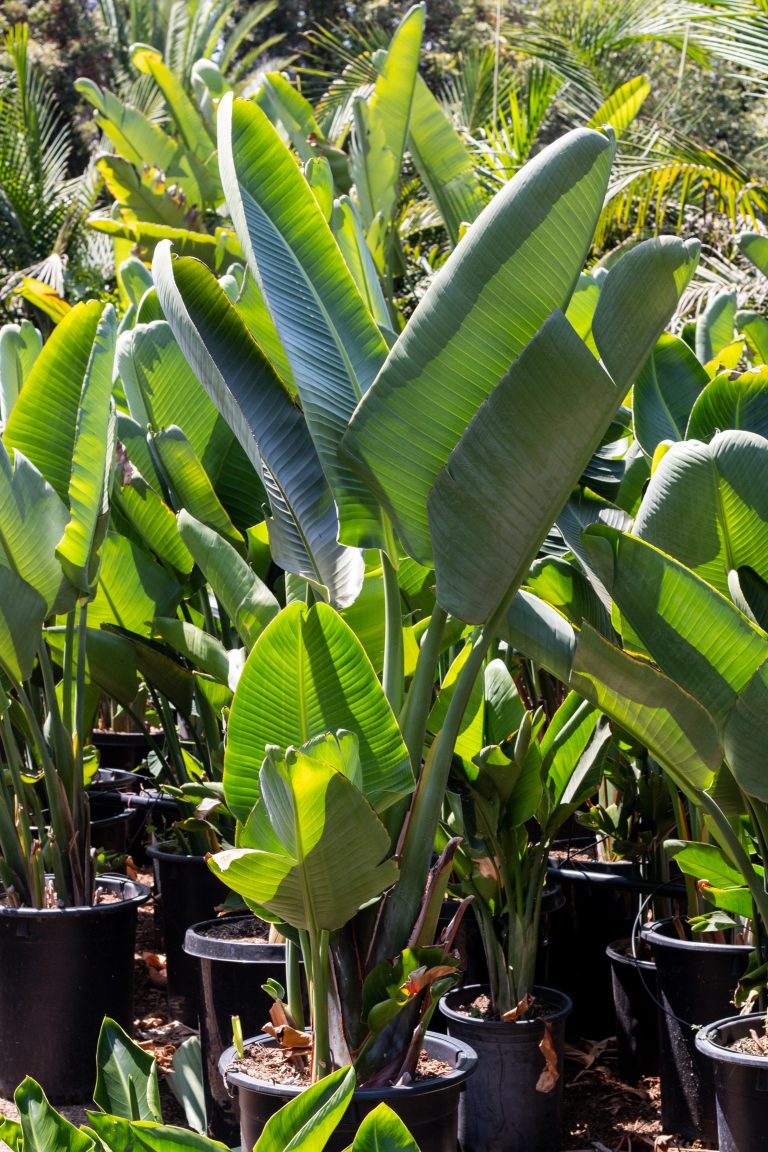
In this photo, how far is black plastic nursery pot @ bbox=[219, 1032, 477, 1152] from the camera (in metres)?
1.72

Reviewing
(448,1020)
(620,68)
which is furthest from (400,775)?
(620,68)

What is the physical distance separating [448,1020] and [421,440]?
1.45 meters

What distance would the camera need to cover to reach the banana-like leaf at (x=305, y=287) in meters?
1.81

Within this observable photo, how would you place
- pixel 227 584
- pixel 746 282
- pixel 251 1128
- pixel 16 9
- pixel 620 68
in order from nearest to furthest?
pixel 251 1128 → pixel 227 584 → pixel 746 282 → pixel 620 68 → pixel 16 9

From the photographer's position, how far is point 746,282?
6539 millimetres

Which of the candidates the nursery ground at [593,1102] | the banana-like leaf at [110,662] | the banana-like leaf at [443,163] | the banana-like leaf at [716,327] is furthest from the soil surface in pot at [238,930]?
the banana-like leaf at [443,163]

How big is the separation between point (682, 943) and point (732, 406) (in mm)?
1100

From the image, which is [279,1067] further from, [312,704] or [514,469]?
[514,469]

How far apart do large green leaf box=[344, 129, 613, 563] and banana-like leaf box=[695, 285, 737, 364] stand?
1546mm

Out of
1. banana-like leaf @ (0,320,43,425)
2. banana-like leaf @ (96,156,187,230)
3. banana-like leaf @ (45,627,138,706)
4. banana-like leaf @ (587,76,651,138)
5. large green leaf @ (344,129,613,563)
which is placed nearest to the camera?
large green leaf @ (344,129,613,563)

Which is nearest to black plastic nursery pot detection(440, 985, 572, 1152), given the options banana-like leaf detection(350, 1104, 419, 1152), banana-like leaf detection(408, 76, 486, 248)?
banana-like leaf detection(350, 1104, 419, 1152)

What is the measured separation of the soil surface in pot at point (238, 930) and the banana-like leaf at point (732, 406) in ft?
4.79

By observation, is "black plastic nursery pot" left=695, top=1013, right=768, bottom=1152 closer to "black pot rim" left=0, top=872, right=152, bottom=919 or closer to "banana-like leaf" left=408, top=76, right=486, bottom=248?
"black pot rim" left=0, top=872, right=152, bottom=919

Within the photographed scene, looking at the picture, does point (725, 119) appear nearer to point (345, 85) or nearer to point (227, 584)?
point (345, 85)
